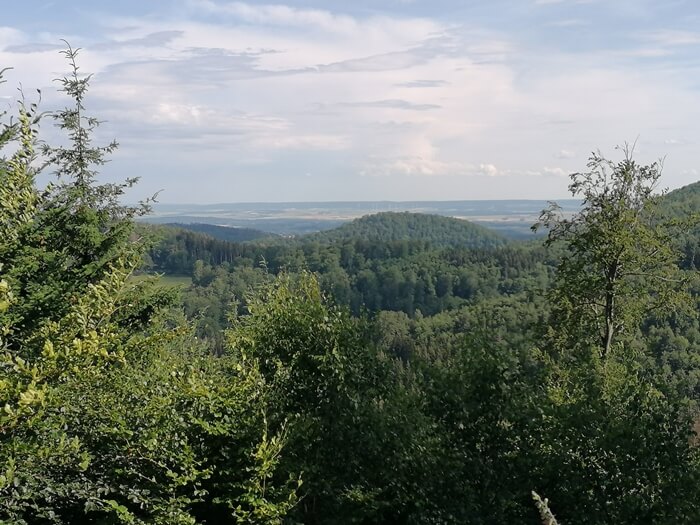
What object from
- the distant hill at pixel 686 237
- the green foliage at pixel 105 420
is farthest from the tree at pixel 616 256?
the green foliage at pixel 105 420

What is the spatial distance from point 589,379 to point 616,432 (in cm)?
130

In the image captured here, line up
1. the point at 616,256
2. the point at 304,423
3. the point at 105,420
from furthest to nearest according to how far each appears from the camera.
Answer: the point at 616,256, the point at 304,423, the point at 105,420

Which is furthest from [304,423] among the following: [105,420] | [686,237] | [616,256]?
[686,237]

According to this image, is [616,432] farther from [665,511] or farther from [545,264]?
[545,264]

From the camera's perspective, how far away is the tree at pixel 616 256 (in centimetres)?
1524

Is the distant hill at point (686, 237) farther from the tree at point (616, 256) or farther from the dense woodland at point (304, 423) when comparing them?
the dense woodland at point (304, 423)

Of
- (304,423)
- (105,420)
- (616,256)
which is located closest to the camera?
(105,420)

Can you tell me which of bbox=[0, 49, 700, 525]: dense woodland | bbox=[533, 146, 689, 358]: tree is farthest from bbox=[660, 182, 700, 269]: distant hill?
bbox=[0, 49, 700, 525]: dense woodland

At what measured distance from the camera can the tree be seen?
50.0 ft

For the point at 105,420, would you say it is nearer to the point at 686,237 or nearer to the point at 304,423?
the point at 304,423

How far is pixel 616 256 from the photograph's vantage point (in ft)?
50.0

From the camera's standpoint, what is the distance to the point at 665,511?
898 centimetres

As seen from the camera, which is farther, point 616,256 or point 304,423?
point 616,256

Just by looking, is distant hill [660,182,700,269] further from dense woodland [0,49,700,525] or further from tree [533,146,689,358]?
dense woodland [0,49,700,525]
